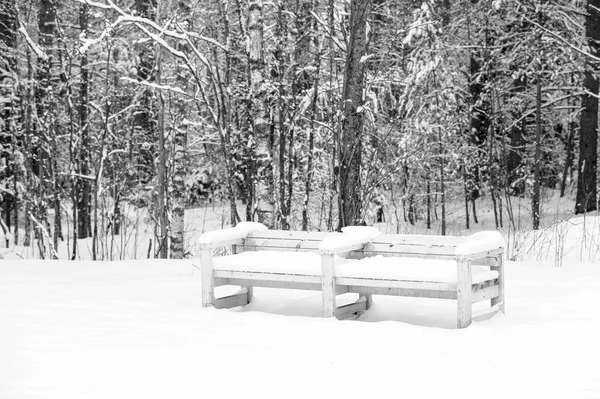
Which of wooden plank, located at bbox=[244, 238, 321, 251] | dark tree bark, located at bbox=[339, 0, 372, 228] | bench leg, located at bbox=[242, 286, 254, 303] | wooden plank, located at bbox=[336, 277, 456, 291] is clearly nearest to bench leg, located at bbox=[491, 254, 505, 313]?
wooden plank, located at bbox=[336, 277, 456, 291]

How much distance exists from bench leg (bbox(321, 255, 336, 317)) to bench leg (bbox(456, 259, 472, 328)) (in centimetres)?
95

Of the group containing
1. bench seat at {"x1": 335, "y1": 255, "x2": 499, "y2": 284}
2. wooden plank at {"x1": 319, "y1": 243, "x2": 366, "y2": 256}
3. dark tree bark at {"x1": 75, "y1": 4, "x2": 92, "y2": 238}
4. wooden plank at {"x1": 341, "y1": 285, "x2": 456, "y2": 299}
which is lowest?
wooden plank at {"x1": 341, "y1": 285, "x2": 456, "y2": 299}

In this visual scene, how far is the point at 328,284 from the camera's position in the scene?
20.1ft

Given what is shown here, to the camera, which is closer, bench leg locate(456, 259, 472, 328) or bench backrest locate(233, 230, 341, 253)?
bench leg locate(456, 259, 472, 328)

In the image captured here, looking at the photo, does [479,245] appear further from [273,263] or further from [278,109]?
[278,109]

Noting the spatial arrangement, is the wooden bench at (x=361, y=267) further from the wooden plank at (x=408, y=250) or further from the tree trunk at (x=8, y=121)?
the tree trunk at (x=8, y=121)

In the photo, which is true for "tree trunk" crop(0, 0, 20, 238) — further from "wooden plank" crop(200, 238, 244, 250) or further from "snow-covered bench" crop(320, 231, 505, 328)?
"snow-covered bench" crop(320, 231, 505, 328)

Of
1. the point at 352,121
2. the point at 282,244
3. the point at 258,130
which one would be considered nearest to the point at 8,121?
the point at 258,130

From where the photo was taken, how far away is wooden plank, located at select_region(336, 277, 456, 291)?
5.72 meters

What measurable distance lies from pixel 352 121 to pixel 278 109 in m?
3.24

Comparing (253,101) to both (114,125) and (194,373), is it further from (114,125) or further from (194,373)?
(114,125)

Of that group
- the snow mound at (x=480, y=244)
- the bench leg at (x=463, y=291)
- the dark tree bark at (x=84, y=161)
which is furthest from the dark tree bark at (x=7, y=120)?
the bench leg at (x=463, y=291)

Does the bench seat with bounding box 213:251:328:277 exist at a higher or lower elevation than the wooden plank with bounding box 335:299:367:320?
higher

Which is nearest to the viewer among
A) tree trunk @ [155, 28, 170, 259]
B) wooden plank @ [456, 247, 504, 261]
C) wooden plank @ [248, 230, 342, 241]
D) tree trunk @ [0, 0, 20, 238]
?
wooden plank @ [456, 247, 504, 261]
